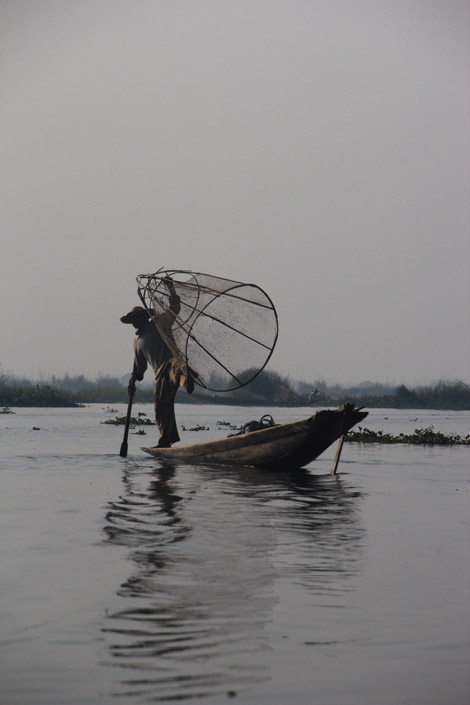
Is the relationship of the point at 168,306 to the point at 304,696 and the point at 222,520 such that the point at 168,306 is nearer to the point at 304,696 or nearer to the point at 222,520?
the point at 222,520

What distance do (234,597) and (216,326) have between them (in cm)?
911

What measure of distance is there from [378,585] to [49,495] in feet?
21.5

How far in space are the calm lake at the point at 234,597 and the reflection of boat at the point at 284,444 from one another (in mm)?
1376

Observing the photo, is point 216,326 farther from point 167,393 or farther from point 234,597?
point 234,597

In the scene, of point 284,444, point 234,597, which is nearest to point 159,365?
point 284,444

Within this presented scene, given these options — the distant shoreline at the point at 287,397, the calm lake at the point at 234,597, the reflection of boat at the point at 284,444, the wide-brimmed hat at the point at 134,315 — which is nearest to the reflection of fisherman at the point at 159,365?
the wide-brimmed hat at the point at 134,315

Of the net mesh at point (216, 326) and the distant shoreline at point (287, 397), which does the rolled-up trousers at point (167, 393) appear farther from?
the distant shoreline at point (287, 397)

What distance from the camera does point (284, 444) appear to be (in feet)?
44.9

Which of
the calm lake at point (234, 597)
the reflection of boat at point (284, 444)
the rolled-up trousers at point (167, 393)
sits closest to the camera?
the calm lake at point (234, 597)

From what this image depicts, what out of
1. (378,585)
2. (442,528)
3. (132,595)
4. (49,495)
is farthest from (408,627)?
(49,495)

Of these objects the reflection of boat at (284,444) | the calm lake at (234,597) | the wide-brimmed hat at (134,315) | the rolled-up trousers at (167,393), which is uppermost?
the wide-brimmed hat at (134,315)

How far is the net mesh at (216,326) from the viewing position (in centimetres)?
1405

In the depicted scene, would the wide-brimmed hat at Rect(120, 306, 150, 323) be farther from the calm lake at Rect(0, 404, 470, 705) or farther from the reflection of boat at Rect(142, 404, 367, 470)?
the calm lake at Rect(0, 404, 470, 705)

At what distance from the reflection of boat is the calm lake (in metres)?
1.38
